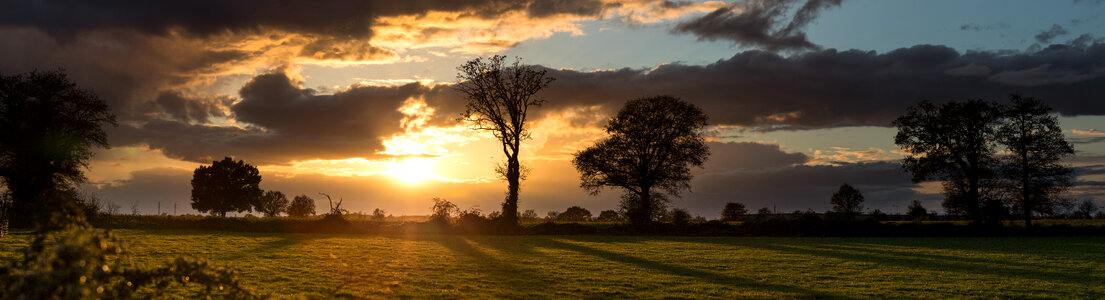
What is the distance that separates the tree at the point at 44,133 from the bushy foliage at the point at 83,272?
173 feet

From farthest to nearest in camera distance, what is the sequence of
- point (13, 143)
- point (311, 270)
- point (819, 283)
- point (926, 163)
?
1. point (926, 163)
2. point (13, 143)
3. point (311, 270)
4. point (819, 283)

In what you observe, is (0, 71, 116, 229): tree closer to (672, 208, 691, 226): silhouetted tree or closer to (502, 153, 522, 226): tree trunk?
(502, 153, 522, 226): tree trunk

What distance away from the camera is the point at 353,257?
27156mm

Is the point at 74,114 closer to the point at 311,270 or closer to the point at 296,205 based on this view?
the point at 311,270

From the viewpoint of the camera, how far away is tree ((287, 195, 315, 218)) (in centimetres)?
11281

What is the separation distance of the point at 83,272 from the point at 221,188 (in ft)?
330

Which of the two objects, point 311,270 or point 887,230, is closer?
point 311,270

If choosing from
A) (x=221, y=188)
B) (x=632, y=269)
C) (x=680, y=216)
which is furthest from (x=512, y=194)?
(x=221, y=188)

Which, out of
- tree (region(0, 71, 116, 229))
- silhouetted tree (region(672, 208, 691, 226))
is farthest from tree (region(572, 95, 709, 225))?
tree (region(0, 71, 116, 229))

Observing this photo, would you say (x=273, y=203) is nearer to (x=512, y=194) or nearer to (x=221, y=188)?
(x=221, y=188)

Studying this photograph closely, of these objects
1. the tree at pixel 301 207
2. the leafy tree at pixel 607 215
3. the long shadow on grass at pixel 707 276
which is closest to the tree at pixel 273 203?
the tree at pixel 301 207

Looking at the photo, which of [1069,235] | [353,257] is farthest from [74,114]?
[1069,235]

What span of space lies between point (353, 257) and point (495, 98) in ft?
85.5

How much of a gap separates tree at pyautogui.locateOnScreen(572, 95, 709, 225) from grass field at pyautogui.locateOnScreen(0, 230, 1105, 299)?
2124cm
